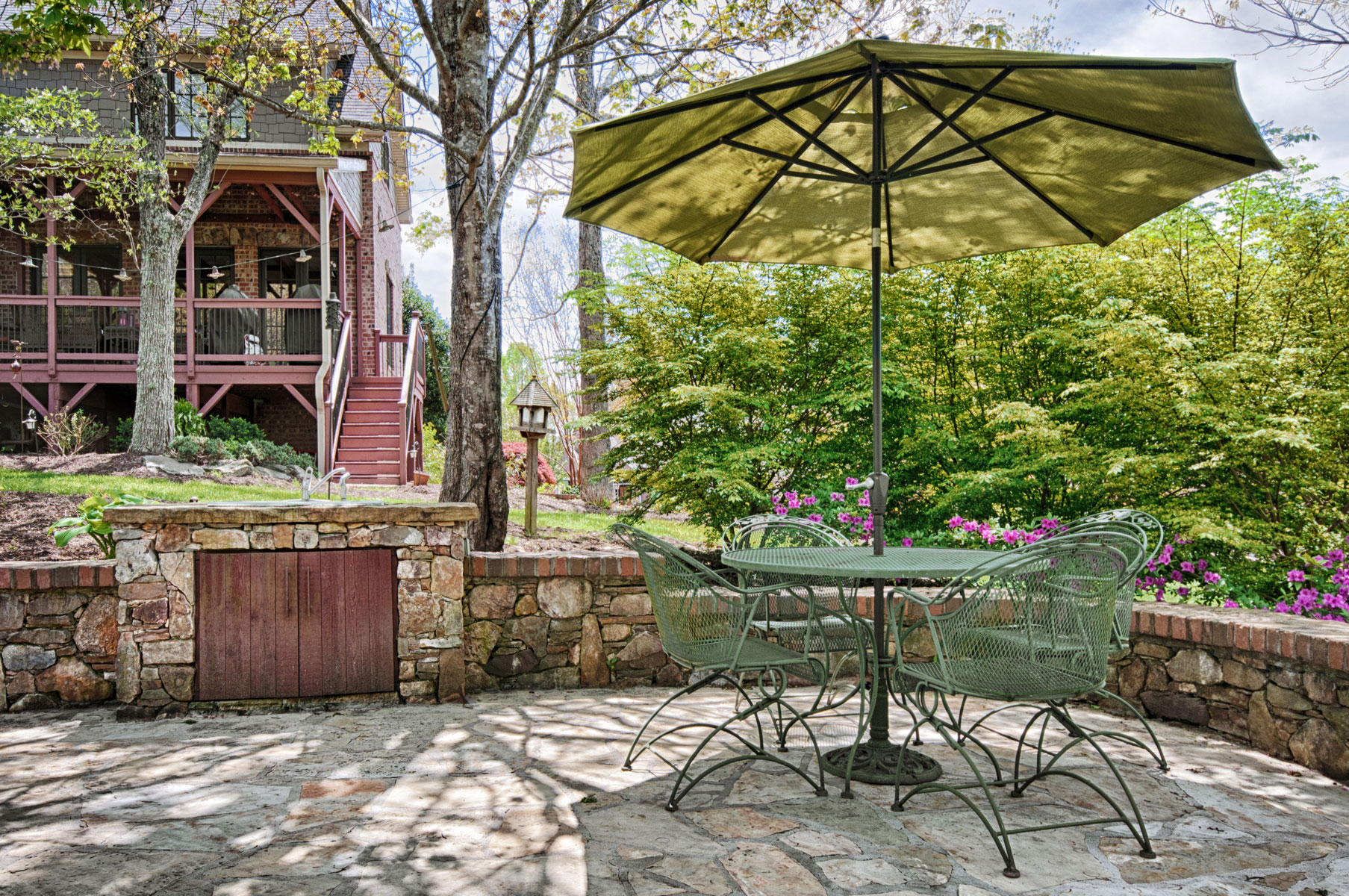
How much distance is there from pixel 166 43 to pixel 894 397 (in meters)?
6.35

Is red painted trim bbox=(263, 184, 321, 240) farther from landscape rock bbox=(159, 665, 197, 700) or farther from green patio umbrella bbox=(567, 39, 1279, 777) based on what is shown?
green patio umbrella bbox=(567, 39, 1279, 777)

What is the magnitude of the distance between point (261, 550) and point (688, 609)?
7.35 ft

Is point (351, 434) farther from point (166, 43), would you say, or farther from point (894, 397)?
point (894, 397)

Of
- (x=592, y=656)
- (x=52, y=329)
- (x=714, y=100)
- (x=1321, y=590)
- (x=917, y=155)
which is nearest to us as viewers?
(x=714, y=100)

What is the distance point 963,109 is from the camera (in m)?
2.97

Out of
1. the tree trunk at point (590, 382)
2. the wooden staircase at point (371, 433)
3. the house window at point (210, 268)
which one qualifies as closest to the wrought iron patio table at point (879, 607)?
the tree trunk at point (590, 382)

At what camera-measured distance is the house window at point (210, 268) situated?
43.8 ft

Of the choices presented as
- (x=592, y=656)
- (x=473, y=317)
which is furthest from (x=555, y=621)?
(x=473, y=317)

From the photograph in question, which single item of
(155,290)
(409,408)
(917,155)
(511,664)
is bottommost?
(511,664)

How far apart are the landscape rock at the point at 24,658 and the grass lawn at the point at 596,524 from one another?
4.97 metres

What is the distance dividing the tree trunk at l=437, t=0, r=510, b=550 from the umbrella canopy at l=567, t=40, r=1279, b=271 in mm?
1911

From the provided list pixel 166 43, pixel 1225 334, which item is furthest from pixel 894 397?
pixel 166 43

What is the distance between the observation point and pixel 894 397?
5.64 m

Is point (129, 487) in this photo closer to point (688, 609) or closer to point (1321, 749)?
point (688, 609)
